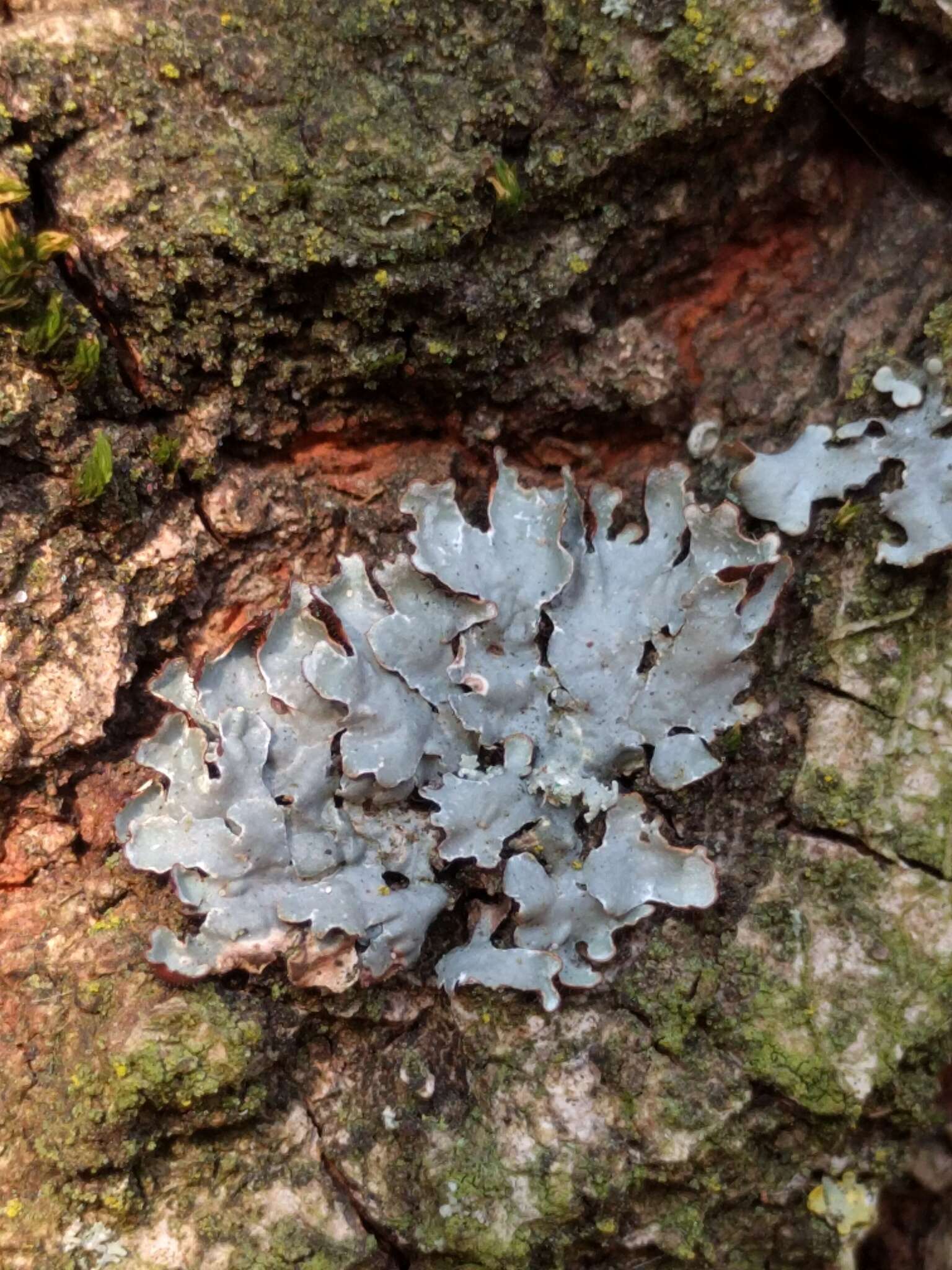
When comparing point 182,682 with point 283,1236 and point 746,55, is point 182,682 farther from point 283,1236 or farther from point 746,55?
point 746,55

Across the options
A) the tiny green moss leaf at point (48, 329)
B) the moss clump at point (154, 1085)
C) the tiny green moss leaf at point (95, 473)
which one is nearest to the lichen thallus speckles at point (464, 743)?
the moss clump at point (154, 1085)

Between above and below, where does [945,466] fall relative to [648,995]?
above

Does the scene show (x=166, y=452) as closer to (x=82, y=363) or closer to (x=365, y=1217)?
(x=82, y=363)

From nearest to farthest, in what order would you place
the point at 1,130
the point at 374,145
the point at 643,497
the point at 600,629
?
the point at 1,130
the point at 374,145
the point at 600,629
the point at 643,497

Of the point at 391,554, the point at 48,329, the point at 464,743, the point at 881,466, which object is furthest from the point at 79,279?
the point at 881,466

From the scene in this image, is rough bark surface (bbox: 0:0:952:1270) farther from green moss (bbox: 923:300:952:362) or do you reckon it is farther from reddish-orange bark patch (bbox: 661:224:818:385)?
reddish-orange bark patch (bbox: 661:224:818:385)

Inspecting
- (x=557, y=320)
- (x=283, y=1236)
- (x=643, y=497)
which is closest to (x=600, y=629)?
(x=643, y=497)

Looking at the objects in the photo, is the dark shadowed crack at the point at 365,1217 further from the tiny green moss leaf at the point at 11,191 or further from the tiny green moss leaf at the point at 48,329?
the tiny green moss leaf at the point at 11,191

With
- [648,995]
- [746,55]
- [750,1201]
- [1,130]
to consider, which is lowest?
[750,1201]
